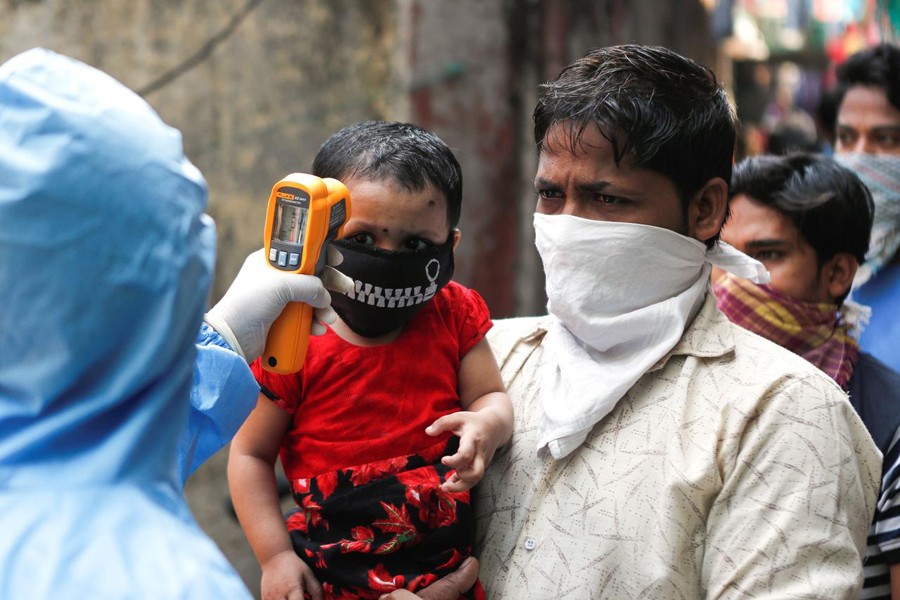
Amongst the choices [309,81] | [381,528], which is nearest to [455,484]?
[381,528]

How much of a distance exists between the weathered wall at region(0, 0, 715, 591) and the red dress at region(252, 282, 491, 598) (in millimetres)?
2896

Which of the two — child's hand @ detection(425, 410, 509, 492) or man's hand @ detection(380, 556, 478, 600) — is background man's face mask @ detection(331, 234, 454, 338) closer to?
child's hand @ detection(425, 410, 509, 492)

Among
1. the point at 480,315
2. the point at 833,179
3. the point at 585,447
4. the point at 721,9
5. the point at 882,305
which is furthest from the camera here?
the point at 721,9

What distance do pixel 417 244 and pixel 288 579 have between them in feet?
2.41

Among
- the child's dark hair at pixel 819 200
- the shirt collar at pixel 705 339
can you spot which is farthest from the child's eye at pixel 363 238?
the child's dark hair at pixel 819 200

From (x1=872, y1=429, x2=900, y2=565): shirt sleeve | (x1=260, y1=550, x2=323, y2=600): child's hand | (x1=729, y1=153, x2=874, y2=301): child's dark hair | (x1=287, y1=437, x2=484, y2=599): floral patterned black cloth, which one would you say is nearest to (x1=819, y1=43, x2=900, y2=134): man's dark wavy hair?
(x1=729, y1=153, x2=874, y2=301): child's dark hair

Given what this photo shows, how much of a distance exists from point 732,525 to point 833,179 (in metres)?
1.48

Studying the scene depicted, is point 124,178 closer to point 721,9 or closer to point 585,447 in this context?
point 585,447

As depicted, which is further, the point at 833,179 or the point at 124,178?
the point at 833,179

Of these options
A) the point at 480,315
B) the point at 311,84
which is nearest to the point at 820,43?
the point at 311,84

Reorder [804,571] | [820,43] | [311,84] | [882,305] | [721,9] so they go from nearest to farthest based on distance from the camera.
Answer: [804,571]
[882,305]
[311,84]
[721,9]
[820,43]

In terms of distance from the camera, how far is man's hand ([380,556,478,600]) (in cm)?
203

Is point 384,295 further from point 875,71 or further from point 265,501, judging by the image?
point 875,71

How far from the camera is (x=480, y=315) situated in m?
2.41
